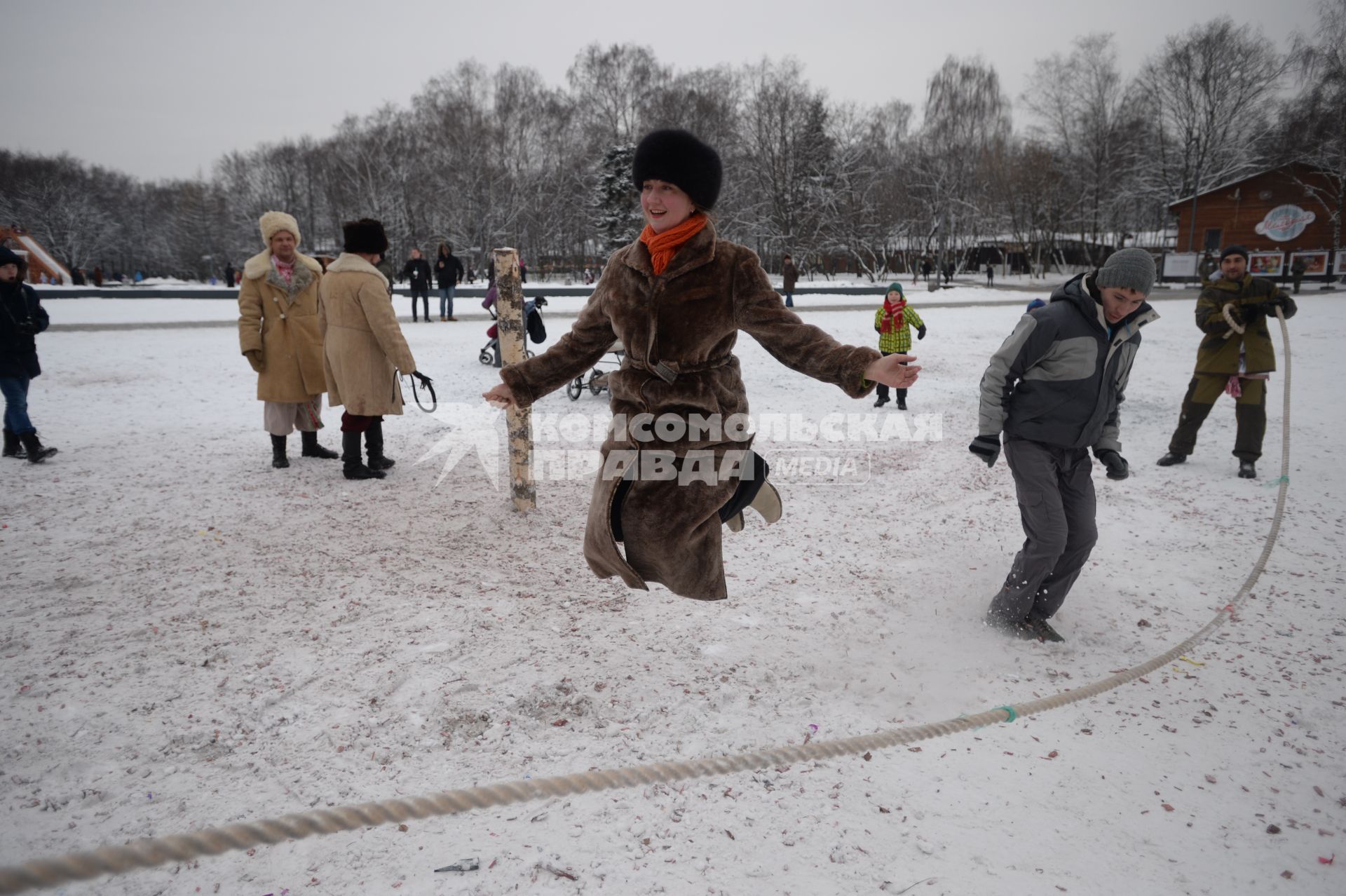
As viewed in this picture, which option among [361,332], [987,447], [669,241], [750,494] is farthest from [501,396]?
[361,332]

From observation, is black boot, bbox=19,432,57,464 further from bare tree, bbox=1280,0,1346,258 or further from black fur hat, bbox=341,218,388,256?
bare tree, bbox=1280,0,1346,258

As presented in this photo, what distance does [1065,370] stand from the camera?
12.1ft

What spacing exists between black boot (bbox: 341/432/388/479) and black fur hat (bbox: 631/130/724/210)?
4.93m

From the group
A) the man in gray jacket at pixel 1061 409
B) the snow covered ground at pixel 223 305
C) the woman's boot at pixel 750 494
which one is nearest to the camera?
the woman's boot at pixel 750 494

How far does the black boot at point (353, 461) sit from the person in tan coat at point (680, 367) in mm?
4569

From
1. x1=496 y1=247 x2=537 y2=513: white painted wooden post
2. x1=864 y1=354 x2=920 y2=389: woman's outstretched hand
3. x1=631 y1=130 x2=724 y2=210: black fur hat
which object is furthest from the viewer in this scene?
x1=496 y1=247 x2=537 y2=513: white painted wooden post

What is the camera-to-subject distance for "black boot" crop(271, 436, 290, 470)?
6.87 m

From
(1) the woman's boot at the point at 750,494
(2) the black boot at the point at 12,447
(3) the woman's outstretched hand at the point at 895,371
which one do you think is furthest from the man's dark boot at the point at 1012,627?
(2) the black boot at the point at 12,447

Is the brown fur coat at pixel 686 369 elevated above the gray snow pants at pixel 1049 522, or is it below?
above

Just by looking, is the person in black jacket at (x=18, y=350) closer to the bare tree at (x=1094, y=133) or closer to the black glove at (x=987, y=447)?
the black glove at (x=987, y=447)

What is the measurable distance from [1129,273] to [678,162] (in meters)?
2.42

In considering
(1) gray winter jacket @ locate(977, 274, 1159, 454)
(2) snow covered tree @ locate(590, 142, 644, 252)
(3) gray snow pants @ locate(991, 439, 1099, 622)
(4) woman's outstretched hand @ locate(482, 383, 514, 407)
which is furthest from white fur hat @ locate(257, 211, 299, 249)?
(2) snow covered tree @ locate(590, 142, 644, 252)

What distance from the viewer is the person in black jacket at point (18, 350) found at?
6.60 metres

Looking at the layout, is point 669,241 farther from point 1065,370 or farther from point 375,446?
point 375,446
